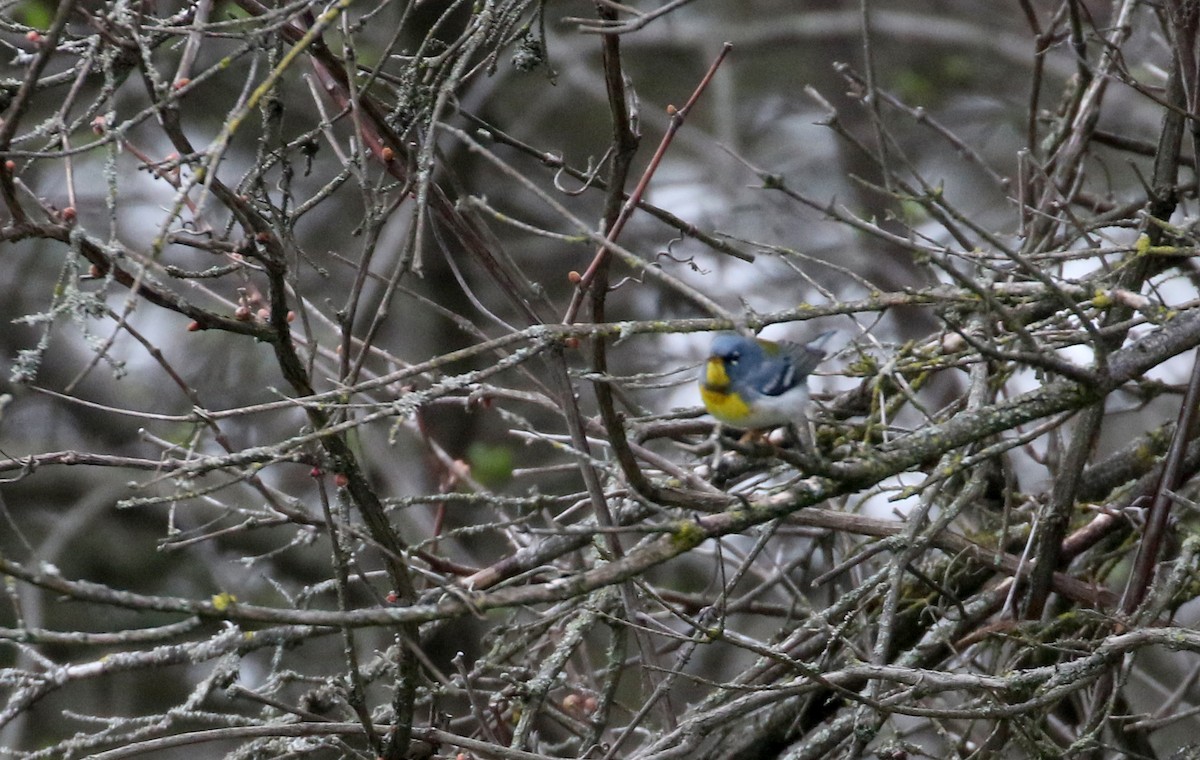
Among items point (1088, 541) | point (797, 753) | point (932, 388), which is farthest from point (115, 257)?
point (932, 388)

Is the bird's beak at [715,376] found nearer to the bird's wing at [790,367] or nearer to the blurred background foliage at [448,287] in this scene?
the bird's wing at [790,367]

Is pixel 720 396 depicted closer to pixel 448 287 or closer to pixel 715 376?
pixel 715 376

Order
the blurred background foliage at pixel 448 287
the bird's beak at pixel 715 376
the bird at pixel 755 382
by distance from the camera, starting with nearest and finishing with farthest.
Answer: the bird at pixel 755 382 < the bird's beak at pixel 715 376 < the blurred background foliage at pixel 448 287

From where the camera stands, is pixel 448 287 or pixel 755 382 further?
pixel 448 287

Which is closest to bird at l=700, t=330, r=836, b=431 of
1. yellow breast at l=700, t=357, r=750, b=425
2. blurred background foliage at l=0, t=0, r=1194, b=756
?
yellow breast at l=700, t=357, r=750, b=425

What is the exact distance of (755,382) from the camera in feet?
9.08

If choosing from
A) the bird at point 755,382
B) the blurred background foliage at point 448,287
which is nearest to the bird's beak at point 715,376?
the bird at point 755,382

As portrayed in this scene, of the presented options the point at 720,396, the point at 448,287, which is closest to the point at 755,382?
the point at 720,396

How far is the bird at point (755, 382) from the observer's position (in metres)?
2.67

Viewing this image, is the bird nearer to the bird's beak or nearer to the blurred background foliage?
the bird's beak

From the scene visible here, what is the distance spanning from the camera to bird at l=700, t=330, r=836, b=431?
267 cm

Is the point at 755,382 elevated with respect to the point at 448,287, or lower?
lower

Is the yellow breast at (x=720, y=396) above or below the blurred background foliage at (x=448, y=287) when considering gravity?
below

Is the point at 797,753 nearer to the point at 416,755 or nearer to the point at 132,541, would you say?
the point at 416,755
